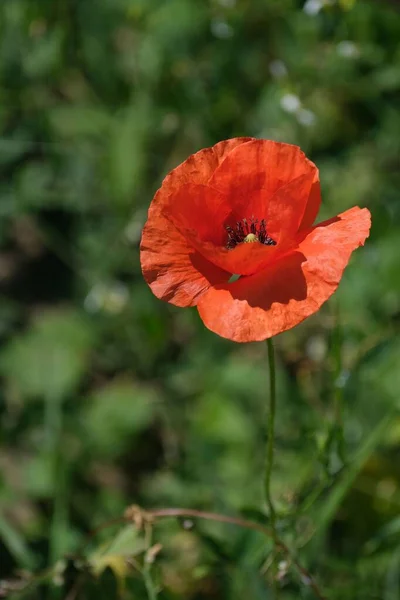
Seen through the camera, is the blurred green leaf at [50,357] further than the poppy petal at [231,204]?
Yes

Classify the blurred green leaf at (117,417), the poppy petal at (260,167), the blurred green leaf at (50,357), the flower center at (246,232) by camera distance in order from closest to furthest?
the poppy petal at (260,167), the flower center at (246,232), the blurred green leaf at (117,417), the blurred green leaf at (50,357)

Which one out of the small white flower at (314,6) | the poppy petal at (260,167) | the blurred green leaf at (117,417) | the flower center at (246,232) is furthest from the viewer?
the blurred green leaf at (117,417)

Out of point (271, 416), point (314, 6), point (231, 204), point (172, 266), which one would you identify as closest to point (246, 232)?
point (231, 204)

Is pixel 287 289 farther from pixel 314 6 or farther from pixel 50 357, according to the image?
pixel 50 357

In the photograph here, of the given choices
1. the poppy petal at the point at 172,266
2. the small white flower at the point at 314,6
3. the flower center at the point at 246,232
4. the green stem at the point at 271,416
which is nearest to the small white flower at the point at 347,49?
the small white flower at the point at 314,6

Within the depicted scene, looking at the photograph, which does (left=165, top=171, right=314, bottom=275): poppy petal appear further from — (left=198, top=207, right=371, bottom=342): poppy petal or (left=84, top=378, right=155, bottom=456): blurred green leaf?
(left=84, top=378, right=155, bottom=456): blurred green leaf

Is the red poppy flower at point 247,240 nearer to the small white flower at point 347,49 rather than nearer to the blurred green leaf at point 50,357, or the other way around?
the small white flower at point 347,49

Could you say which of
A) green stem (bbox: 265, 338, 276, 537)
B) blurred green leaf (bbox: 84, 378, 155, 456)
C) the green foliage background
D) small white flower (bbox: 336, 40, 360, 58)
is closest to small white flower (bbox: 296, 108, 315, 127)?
the green foliage background
